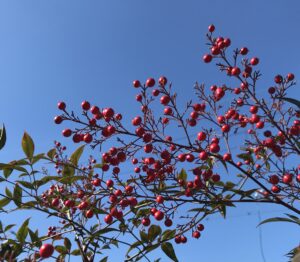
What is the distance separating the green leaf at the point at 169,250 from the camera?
3.01 meters

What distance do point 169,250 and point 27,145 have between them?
146 cm

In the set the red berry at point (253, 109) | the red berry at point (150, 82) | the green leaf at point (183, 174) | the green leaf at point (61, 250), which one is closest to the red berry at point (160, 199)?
the green leaf at point (183, 174)

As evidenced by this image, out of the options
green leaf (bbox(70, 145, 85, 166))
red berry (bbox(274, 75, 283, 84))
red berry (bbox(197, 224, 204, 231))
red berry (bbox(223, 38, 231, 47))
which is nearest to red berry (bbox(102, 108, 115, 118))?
green leaf (bbox(70, 145, 85, 166))

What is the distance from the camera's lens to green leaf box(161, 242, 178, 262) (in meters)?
3.01

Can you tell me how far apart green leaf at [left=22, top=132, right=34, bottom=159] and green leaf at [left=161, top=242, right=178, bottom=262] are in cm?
135

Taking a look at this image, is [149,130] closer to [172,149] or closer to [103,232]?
[172,149]

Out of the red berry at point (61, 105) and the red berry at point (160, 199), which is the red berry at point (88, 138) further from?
the red berry at point (160, 199)

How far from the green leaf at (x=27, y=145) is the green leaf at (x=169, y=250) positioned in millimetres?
1348

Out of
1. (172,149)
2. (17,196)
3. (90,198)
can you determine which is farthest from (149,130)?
(17,196)

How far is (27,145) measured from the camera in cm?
299

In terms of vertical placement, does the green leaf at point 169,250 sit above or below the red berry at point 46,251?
above

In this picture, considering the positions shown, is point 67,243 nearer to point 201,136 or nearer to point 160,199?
point 160,199

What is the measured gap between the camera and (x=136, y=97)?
3.09m

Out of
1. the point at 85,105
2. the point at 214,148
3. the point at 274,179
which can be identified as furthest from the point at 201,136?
the point at 85,105
